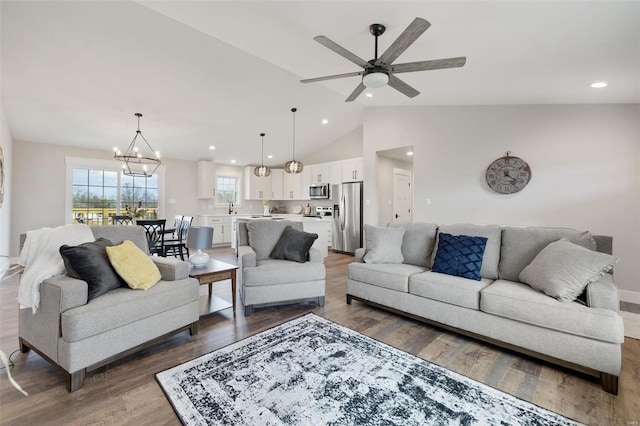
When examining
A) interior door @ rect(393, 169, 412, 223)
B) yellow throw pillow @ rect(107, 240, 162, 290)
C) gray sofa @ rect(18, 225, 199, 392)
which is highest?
interior door @ rect(393, 169, 412, 223)

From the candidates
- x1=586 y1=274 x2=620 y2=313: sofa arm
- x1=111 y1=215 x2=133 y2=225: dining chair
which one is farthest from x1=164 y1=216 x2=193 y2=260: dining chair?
x1=586 y1=274 x2=620 y2=313: sofa arm

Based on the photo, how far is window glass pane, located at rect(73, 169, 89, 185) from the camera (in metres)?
5.86

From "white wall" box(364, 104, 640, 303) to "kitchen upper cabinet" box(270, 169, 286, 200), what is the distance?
408 cm

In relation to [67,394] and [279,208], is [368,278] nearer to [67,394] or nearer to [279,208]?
[67,394]

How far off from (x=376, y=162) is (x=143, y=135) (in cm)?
461

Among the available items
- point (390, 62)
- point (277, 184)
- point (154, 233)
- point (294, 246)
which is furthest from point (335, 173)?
point (390, 62)

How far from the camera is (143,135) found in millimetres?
5688

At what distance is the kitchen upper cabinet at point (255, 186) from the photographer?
8219 millimetres

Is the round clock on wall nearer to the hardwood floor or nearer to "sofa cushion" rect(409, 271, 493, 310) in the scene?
"sofa cushion" rect(409, 271, 493, 310)

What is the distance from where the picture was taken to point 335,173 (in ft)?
23.6

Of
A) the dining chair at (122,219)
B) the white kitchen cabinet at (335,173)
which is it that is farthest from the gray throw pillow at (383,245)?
the dining chair at (122,219)

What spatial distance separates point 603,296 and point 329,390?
2.01m

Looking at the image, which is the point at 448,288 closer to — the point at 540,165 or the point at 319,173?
the point at 540,165

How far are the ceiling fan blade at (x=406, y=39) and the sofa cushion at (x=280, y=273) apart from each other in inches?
84.3
